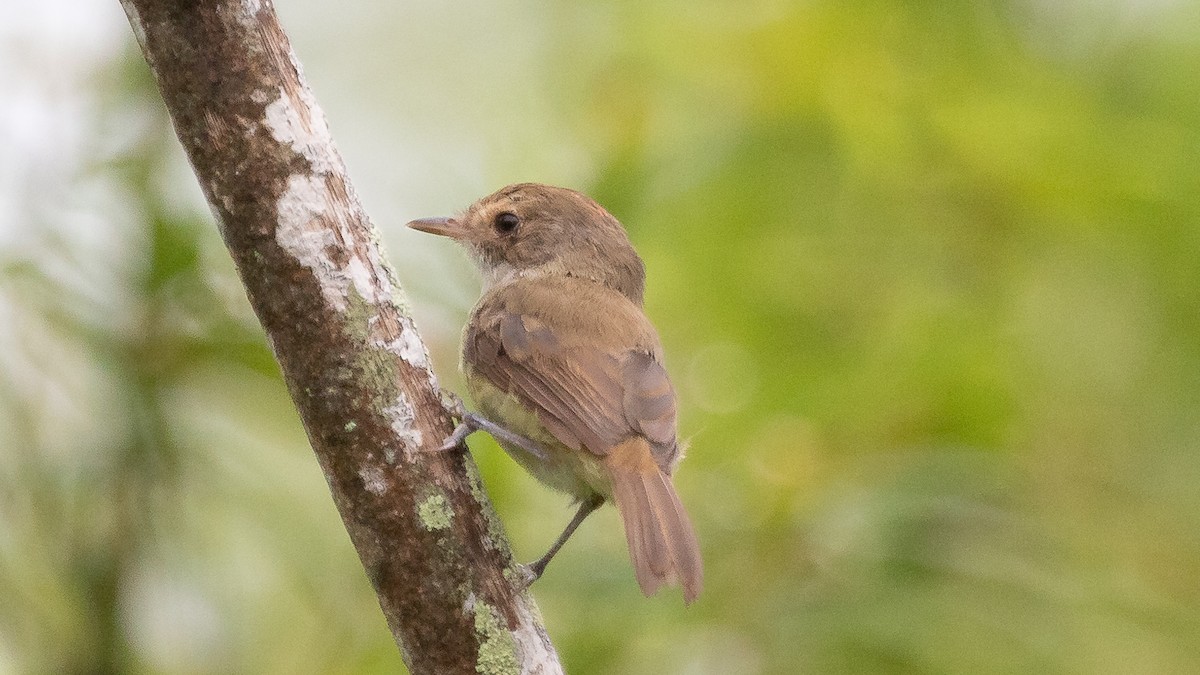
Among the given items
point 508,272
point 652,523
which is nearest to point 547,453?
point 652,523

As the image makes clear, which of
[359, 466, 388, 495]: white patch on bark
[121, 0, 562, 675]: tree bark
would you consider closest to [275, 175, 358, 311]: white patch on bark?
[121, 0, 562, 675]: tree bark

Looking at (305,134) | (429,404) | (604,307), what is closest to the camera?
(305,134)

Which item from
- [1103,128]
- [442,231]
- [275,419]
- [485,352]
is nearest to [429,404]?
[485,352]

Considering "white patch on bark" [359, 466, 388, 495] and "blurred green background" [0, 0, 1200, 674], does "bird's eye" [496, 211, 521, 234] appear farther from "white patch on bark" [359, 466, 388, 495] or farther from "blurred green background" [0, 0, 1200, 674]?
"white patch on bark" [359, 466, 388, 495]

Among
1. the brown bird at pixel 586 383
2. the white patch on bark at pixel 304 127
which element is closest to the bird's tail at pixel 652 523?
the brown bird at pixel 586 383

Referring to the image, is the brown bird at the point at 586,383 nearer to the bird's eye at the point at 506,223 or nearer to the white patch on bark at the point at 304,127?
the bird's eye at the point at 506,223

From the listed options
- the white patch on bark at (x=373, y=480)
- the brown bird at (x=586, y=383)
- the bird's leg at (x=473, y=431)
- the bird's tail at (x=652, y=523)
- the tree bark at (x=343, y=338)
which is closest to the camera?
the tree bark at (x=343, y=338)

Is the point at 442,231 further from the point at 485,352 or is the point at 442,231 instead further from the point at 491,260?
the point at 485,352

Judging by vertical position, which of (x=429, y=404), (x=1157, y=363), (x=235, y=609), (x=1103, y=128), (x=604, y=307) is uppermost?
(x=1103, y=128)
